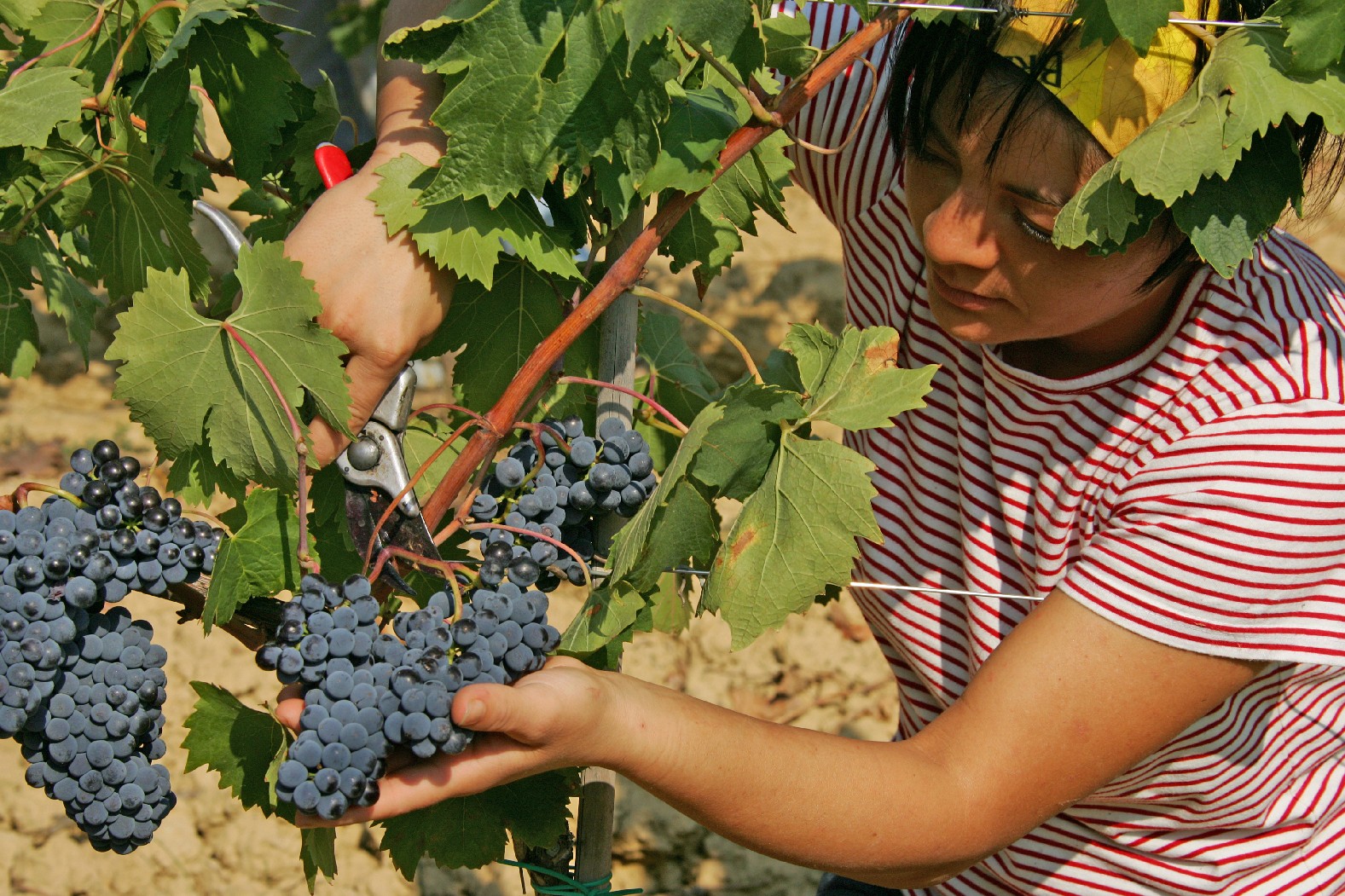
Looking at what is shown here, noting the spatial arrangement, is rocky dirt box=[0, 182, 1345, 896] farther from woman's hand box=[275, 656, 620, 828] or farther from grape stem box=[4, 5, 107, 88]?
woman's hand box=[275, 656, 620, 828]

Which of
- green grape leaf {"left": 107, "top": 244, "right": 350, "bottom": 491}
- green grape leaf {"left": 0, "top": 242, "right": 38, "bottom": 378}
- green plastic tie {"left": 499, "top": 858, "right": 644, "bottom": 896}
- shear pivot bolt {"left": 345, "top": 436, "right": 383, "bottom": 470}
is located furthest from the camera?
green grape leaf {"left": 0, "top": 242, "right": 38, "bottom": 378}

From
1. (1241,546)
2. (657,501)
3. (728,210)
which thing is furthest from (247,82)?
(1241,546)

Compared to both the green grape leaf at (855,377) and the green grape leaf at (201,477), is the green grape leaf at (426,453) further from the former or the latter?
the green grape leaf at (855,377)

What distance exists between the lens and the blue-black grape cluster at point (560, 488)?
1.28 m

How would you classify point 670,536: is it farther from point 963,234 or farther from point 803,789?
point 963,234

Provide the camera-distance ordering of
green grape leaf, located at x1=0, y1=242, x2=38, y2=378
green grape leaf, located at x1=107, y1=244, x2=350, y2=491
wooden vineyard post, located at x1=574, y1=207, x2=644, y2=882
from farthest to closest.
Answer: green grape leaf, located at x1=0, y1=242, x2=38, y2=378 < wooden vineyard post, located at x1=574, y1=207, x2=644, y2=882 < green grape leaf, located at x1=107, y1=244, x2=350, y2=491

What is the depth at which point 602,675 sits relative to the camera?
1.11 meters

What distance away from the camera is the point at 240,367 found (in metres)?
1.20

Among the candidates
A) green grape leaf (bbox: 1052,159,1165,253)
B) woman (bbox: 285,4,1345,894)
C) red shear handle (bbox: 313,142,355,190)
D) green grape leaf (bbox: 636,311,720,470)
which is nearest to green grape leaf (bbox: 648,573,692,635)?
green grape leaf (bbox: 636,311,720,470)

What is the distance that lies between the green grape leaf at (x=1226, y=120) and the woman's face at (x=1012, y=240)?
9 centimetres

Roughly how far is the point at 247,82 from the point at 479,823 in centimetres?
91

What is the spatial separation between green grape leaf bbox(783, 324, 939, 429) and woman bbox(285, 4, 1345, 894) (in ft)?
0.29

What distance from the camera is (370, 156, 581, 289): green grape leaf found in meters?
1.18

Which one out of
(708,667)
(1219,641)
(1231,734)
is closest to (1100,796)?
(1231,734)
